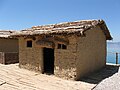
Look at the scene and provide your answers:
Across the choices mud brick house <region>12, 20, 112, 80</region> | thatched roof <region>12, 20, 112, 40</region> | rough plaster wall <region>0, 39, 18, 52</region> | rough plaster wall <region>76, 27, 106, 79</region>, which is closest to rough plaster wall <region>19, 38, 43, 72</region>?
mud brick house <region>12, 20, 112, 80</region>

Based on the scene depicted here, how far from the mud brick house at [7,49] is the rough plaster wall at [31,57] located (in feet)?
9.53

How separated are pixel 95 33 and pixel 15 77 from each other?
6.56 metres

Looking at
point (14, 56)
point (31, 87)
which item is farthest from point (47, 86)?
point (14, 56)

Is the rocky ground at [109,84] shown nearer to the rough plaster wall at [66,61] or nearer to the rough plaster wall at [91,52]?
the rough plaster wall at [91,52]

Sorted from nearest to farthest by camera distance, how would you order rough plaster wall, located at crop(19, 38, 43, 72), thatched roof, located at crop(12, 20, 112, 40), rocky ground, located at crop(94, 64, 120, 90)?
rocky ground, located at crop(94, 64, 120, 90)
thatched roof, located at crop(12, 20, 112, 40)
rough plaster wall, located at crop(19, 38, 43, 72)

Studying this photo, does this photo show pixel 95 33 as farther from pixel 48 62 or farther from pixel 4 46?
pixel 4 46

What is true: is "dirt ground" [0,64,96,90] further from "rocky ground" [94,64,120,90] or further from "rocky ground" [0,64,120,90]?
"rocky ground" [94,64,120,90]

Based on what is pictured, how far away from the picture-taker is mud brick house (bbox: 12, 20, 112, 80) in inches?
382

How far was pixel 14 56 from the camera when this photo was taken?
53.1ft

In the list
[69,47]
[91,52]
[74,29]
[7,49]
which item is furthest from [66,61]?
[7,49]

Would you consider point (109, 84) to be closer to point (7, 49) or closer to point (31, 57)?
point (31, 57)

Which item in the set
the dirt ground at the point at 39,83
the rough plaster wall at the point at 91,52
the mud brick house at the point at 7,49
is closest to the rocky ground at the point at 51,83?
the dirt ground at the point at 39,83

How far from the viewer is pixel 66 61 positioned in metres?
10.1

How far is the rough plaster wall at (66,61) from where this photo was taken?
9.70m
